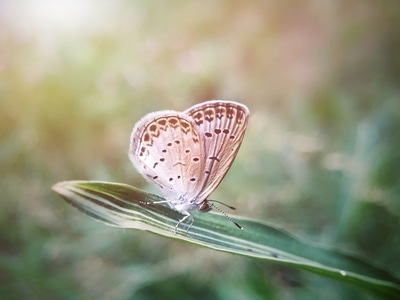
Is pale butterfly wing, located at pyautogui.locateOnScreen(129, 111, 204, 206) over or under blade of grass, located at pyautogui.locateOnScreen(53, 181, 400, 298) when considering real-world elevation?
over

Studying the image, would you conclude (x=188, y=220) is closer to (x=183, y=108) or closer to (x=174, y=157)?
(x=174, y=157)

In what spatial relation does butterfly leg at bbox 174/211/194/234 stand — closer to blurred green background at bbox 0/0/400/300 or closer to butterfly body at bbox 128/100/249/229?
butterfly body at bbox 128/100/249/229

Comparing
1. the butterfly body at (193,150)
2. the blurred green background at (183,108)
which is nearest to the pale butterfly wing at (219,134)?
the butterfly body at (193,150)

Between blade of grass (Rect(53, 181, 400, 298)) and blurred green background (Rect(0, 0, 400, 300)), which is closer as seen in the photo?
blade of grass (Rect(53, 181, 400, 298))

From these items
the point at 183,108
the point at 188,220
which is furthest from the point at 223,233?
the point at 183,108

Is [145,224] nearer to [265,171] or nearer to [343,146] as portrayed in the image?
[265,171]

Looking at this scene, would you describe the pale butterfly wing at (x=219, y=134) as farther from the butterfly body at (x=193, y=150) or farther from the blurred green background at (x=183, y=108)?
the blurred green background at (x=183, y=108)

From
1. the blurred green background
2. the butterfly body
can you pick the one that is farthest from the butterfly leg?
the blurred green background
